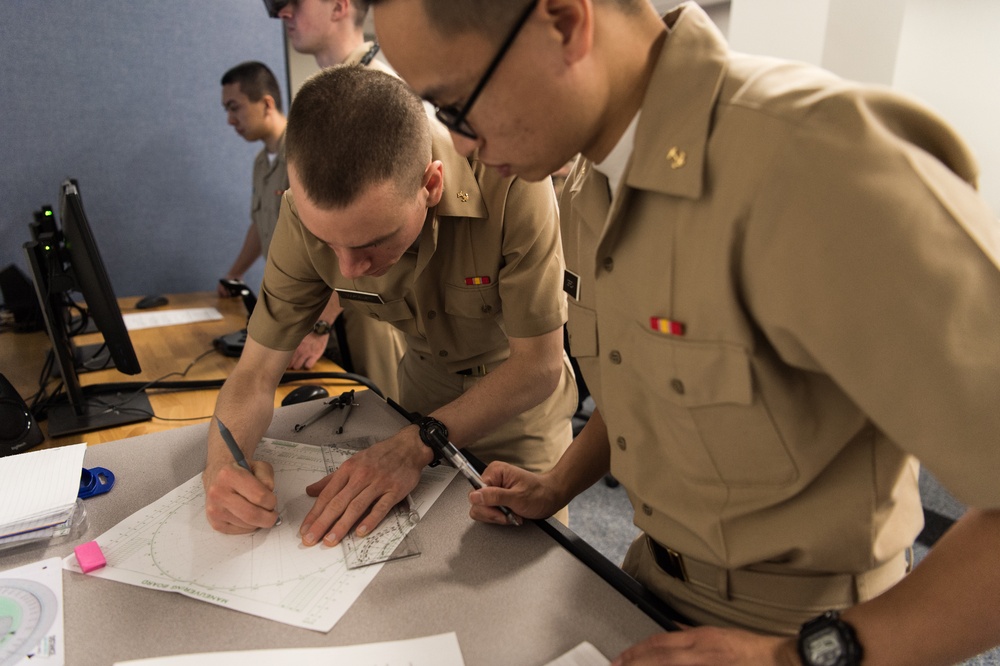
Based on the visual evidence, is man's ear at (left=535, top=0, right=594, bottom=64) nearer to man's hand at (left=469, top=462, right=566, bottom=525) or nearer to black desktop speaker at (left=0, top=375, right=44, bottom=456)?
man's hand at (left=469, top=462, right=566, bottom=525)

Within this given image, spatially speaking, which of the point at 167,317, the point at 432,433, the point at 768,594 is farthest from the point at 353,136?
the point at 167,317

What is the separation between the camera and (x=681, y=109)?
2.11 feet

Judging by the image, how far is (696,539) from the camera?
76 centimetres

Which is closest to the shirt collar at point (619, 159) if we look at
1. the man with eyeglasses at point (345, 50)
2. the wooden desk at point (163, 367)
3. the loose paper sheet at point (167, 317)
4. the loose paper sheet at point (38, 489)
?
the loose paper sheet at point (38, 489)

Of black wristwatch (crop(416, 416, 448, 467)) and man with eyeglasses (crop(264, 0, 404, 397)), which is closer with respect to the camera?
black wristwatch (crop(416, 416, 448, 467))

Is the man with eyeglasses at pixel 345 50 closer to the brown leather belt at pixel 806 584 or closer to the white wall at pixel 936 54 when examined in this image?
the brown leather belt at pixel 806 584

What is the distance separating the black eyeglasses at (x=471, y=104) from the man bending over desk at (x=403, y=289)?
0.32 meters

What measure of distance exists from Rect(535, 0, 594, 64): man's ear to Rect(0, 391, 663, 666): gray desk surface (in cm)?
61

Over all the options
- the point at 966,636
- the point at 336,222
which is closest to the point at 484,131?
the point at 336,222

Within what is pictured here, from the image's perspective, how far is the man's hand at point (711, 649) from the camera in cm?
60

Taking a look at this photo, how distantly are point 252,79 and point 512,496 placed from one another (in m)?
2.68

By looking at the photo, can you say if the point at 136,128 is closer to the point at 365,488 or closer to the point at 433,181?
the point at 433,181

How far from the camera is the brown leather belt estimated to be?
73 centimetres

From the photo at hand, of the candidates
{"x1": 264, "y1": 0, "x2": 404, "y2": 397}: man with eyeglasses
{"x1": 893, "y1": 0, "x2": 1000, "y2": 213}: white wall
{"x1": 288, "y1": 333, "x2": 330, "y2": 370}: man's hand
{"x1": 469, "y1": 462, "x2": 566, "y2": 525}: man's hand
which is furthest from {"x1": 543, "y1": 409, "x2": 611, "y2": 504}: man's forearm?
{"x1": 893, "y1": 0, "x2": 1000, "y2": 213}: white wall
